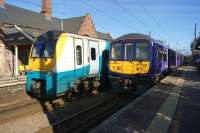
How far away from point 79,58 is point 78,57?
10 cm

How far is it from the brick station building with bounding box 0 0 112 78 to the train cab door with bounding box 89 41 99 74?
769 centimetres

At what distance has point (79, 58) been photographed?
1182 centimetres

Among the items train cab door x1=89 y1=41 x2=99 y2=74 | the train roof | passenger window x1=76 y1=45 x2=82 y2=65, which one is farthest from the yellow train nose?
passenger window x1=76 y1=45 x2=82 y2=65

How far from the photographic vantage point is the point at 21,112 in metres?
9.30

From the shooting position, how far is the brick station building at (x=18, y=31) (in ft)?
69.1

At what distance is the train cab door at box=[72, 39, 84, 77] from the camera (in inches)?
454

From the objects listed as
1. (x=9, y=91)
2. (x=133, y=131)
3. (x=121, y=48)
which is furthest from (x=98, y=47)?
(x=133, y=131)

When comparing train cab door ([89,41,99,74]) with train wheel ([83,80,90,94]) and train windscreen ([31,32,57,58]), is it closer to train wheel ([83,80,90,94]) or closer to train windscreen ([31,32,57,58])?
train wheel ([83,80,90,94])

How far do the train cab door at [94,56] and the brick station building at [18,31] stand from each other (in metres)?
7.69

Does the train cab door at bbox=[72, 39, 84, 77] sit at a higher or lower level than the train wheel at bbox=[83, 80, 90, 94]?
higher

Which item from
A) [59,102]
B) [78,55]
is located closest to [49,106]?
[59,102]

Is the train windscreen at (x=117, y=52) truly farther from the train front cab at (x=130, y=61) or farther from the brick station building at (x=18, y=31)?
the brick station building at (x=18, y=31)

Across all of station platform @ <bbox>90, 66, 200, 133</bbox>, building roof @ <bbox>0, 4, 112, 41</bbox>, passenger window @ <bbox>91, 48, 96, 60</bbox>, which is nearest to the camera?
station platform @ <bbox>90, 66, 200, 133</bbox>

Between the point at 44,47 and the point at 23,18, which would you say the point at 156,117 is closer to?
the point at 44,47
